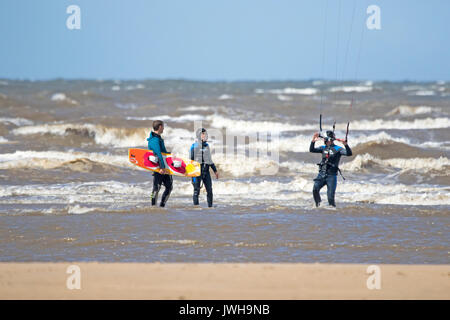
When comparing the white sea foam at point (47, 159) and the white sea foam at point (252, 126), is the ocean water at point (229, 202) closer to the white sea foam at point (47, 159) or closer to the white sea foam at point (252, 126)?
the white sea foam at point (47, 159)

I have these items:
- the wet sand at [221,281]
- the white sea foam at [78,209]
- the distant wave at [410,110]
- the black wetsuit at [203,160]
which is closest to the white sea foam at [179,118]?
the distant wave at [410,110]

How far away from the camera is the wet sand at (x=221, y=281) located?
5906 millimetres

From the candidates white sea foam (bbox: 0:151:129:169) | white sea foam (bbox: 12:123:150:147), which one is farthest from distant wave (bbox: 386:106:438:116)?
white sea foam (bbox: 0:151:129:169)

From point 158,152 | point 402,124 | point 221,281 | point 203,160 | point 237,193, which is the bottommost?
point 237,193

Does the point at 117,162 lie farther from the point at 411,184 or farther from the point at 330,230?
the point at 330,230

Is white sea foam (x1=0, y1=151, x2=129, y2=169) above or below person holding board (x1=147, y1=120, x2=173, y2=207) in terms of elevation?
below

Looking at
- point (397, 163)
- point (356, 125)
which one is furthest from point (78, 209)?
point (356, 125)

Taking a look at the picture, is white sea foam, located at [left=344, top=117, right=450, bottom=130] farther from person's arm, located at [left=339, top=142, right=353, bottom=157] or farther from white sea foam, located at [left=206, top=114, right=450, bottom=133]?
person's arm, located at [left=339, top=142, right=353, bottom=157]

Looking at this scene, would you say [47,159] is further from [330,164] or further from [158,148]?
[330,164]

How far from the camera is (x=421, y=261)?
24.2ft

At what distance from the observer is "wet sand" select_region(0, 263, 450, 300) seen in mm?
5906

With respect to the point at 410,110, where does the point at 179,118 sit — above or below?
below

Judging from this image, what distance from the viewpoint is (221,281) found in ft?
20.6

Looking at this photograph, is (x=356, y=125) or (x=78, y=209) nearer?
(x=78, y=209)
